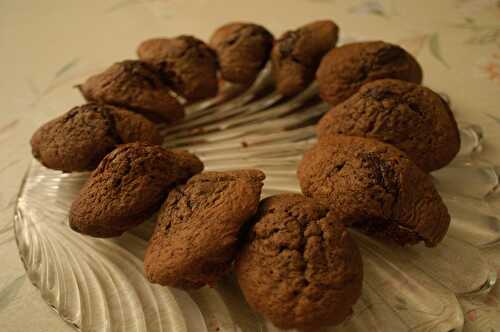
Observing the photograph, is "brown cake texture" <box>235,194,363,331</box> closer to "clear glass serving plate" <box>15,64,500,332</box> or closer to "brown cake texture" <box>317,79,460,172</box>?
"clear glass serving plate" <box>15,64,500,332</box>

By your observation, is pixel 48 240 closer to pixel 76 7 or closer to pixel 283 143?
pixel 283 143

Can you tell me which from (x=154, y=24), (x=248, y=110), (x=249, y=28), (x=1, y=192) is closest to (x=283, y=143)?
(x=248, y=110)

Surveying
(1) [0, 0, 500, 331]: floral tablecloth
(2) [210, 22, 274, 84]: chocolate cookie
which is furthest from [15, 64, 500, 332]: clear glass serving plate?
(2) [210, 22, 274, 84]: chocolate cookie

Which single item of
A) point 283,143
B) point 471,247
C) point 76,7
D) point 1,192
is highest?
point 76,7

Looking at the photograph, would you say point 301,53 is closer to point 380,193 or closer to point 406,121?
point 406,121

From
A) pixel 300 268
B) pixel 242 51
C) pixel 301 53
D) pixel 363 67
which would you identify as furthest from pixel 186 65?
pixel 300 268

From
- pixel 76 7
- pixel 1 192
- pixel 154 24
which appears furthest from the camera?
pixel 76 7

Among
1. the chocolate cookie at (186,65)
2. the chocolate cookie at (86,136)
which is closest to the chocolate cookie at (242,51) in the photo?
the chocolate cookie at (186,65)
